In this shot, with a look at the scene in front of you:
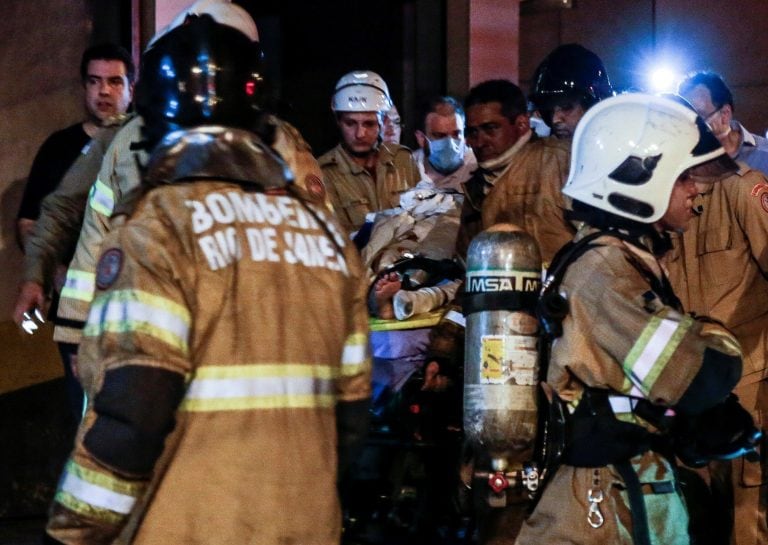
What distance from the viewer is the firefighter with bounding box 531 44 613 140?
5.95 m

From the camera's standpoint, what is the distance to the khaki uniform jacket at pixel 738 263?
5812 mm

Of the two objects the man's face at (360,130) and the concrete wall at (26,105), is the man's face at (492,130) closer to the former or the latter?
the man's face at (360,130)

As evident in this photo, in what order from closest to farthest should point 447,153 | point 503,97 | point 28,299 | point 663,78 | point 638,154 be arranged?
point 638,154 < point 28,299 < point 503,97 < point 447,153 < point 663,78

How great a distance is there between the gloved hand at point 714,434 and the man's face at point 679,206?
572 mm

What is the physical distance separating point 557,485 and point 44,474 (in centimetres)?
416

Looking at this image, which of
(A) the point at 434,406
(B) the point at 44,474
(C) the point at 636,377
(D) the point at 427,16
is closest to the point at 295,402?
(C) the point at 636,377

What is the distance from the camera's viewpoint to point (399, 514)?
5.98 meters

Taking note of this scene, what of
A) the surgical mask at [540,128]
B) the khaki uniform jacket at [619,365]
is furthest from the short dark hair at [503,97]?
the khaki uniform jacket at [619,365]

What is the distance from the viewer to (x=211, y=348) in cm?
279

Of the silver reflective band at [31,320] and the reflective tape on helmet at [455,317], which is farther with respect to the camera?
the reflective tape on helmet at [455,317]

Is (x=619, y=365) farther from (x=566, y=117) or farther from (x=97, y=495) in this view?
(x=566, y=117)

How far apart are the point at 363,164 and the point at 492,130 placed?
1.27 metres

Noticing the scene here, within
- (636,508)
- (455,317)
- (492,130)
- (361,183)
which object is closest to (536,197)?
(492,130)

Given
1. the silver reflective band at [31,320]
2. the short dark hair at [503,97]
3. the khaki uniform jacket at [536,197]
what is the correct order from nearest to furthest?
the silver reflective band at [31,320] < the khaki uniform jacket at [536,197] < the short dark hair at [503,97]
